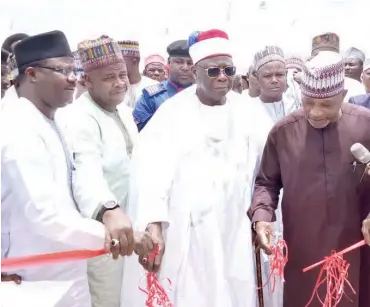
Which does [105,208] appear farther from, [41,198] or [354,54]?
[354,54]

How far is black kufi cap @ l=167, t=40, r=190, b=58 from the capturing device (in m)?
6.09

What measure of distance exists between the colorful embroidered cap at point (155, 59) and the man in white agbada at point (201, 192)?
465 cm

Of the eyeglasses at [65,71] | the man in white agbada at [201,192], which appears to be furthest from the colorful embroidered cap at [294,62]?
the eyeglasses at [65,71]

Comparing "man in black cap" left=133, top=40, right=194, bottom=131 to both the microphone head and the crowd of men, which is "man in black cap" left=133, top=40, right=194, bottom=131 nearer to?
the crowd of men

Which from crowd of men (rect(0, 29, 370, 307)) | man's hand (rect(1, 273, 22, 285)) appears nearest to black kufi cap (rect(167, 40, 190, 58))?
A: crowd of men (rect(0, 29, 370, 307))

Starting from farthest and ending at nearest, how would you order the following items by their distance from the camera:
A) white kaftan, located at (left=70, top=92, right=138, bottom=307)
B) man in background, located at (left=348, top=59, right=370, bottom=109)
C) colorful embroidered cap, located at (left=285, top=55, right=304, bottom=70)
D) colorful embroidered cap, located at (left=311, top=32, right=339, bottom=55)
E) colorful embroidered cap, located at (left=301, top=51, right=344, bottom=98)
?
colorful embroidered cap, located at (left=285, top=55, right=304, bottom=70) → colorful embroidered cap, located at (left=311, top=32, right=339, bottom=55) → man in background, located at (left=348, top=59, right=370, bottom=109) → white kaftan, located at (left=70, top=92, right=138, bottom=307) → colorful embroidered cap, located at (left=301, top=51, right=344, bottom=98)

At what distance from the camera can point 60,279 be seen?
3309 mm

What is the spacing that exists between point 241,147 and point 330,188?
863mm

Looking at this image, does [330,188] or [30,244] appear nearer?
[30,244]

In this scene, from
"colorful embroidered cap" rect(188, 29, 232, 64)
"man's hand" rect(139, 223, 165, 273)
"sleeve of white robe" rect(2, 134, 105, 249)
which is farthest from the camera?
"colorful embroidered cap" rect(188, 29, 232, 64)

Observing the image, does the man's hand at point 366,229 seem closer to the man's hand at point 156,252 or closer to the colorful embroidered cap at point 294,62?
the man's hand at point 156,252

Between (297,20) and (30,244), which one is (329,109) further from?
(297,20)

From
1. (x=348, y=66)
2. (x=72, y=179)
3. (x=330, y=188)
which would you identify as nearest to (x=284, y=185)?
(x=330, y=188)

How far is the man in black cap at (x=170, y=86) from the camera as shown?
18.9 feet
